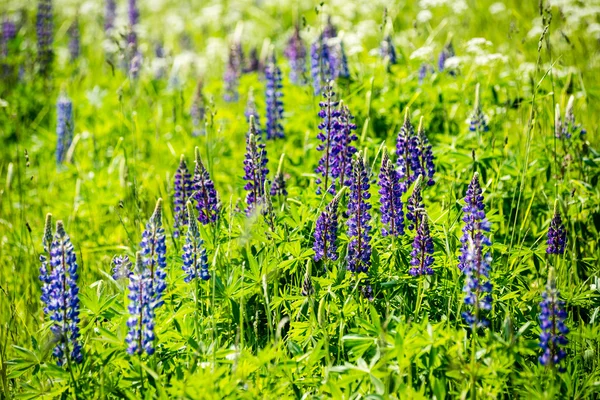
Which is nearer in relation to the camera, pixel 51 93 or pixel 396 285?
pixel 396 285

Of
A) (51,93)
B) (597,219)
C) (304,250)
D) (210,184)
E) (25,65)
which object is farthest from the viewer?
(25,65)

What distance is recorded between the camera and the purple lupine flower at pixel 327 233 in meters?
2.66

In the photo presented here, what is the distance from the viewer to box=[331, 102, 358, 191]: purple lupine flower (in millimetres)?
3133

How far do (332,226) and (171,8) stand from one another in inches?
339

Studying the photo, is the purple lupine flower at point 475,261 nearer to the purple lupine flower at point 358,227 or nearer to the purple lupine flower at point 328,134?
the purple lupine flower at point 358,227

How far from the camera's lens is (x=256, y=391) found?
7.35 ft

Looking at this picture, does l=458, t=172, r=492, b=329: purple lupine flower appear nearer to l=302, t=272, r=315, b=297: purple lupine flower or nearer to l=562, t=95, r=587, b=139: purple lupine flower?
l=302, t=272, r=315, b=297: purple lupine flower

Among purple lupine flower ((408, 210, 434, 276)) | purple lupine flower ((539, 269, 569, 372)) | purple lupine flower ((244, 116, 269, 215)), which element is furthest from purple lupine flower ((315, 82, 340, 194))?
purple lupine flower ((539, 269, 569, 372))

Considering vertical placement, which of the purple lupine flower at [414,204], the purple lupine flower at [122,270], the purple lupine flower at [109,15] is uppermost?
the purple lupine flower at [109,15]

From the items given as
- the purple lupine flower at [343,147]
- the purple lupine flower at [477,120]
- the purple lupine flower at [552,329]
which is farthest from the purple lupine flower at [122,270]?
the purple lupine flower at [477,120]

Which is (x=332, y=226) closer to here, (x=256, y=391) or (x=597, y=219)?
(x=256, y=391)

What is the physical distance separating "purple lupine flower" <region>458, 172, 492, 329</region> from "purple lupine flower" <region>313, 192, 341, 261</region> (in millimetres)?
526

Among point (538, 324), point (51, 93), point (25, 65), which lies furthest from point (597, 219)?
point (25, 65)

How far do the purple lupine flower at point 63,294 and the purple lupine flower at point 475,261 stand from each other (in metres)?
1.42
